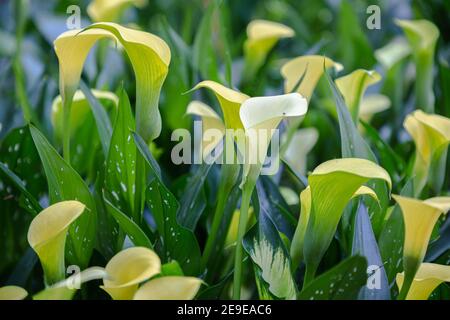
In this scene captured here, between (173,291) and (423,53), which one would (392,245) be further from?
(423,53)

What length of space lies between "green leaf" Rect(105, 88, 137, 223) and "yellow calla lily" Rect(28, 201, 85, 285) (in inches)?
4.1

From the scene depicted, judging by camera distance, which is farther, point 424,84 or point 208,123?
point 424,84

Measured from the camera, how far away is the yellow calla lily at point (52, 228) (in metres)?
0.46

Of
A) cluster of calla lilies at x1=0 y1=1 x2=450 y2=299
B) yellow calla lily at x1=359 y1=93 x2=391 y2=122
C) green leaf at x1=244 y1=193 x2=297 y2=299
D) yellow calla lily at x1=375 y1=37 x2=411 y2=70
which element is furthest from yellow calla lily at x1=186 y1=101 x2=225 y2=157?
yellow calla lily at x1=375 y1=37 x2=411 y2=70

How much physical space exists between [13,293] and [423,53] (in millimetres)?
562

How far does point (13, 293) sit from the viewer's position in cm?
48

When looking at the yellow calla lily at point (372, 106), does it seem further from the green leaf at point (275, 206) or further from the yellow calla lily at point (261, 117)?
the yellow calla lily at point (261, 117)

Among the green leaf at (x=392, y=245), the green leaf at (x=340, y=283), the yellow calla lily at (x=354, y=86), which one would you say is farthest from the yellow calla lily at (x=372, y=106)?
the green leaf at (x=340, y=283)

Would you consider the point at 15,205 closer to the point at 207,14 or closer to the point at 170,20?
the point at 207,14

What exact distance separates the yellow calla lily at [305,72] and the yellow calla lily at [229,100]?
149 millimetres

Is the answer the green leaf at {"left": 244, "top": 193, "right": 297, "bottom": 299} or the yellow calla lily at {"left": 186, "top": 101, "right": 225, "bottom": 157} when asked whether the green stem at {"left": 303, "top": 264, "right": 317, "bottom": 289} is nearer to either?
the green leaf at {"left": 244, "top": 193, "right": 297, "bottom": 299}

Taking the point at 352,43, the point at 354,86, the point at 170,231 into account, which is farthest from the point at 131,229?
the point at 352,43
